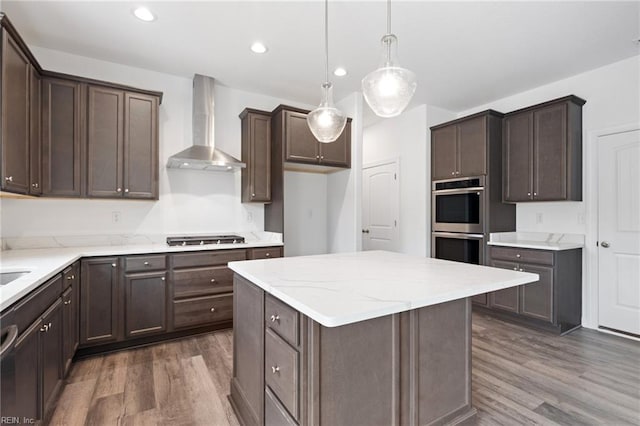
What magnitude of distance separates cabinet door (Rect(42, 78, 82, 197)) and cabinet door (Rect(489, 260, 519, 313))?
4.52m

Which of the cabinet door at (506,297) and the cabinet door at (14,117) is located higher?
→ the cabinet door at (14,117)

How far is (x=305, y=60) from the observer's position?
3207 millimetres

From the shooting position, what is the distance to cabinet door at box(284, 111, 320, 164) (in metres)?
3.66

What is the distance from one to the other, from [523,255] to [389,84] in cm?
285

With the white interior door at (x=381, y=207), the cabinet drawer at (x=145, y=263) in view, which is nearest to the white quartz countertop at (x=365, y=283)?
the cabinet drawer at (x=145, y=263)

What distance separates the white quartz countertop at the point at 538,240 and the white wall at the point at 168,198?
298 centimetres

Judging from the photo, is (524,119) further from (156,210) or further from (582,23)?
(156,210)

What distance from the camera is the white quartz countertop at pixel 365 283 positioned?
1.15m

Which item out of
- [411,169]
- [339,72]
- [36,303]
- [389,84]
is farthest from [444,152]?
[36,303]

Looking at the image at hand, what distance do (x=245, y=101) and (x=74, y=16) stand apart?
1.83 m

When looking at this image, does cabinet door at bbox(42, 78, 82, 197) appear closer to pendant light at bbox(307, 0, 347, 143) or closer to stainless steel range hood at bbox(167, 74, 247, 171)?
stainless steel range hood at bbox(167, 74, 247, 171)

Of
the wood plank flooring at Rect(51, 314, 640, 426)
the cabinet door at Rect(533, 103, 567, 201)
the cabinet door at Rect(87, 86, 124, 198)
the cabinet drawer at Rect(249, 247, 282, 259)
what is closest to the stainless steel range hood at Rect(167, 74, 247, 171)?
the cabinet door at Rect(87, 86, 124, 198)

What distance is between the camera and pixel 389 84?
173cm

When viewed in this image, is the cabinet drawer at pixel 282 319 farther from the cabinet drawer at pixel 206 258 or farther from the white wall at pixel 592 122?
the white wall at pixel 592 122
